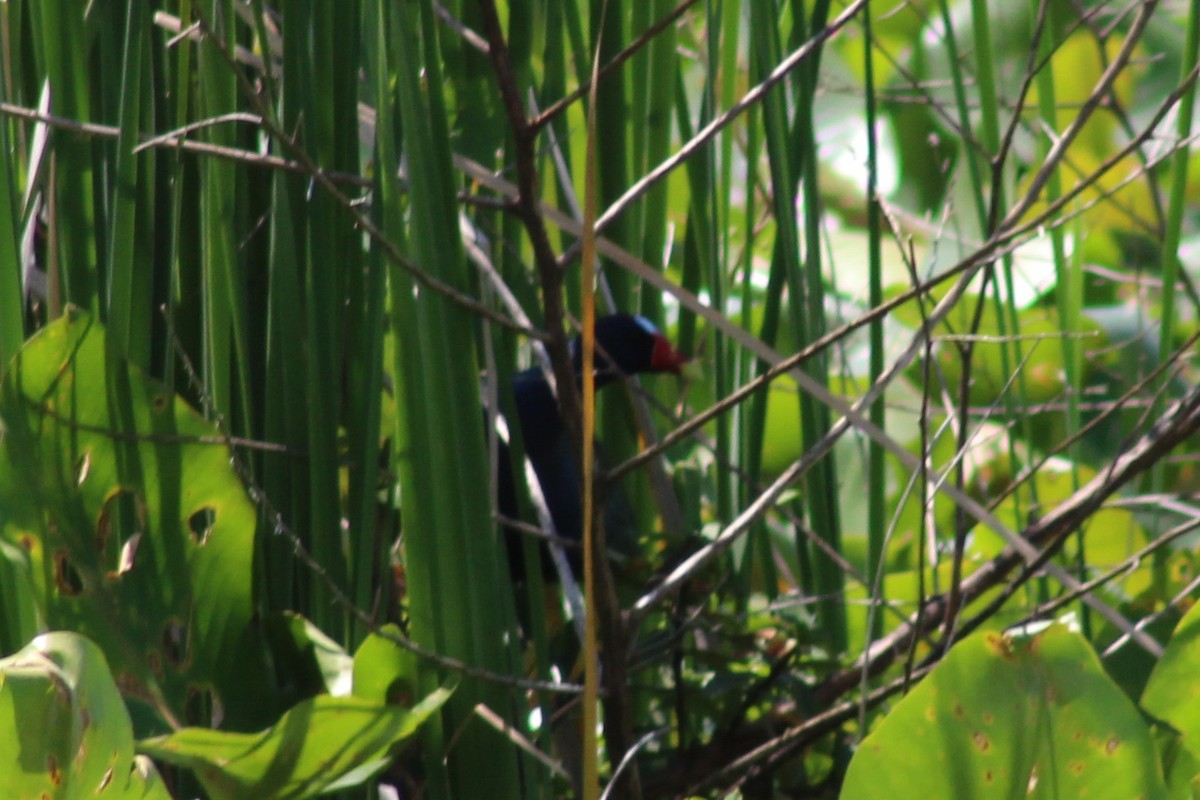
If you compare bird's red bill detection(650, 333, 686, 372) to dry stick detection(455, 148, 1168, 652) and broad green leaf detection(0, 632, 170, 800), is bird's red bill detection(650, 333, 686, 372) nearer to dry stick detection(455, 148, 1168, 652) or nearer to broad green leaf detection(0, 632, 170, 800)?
dry stick detection(455, 148, 1168, 652)

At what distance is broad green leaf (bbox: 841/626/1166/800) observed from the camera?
2.00ft

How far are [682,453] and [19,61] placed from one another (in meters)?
0.51

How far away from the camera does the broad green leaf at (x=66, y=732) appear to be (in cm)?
59

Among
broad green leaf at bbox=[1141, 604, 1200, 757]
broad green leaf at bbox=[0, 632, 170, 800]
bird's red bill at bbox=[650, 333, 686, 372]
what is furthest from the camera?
bird's red bill at bbox=[650, 333, 686, 372]

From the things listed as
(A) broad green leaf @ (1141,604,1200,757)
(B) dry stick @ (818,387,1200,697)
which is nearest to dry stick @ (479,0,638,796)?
(B) dry stick @ (818,387,1200,697)

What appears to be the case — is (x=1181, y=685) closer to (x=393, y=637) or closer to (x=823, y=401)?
(x=823, y=401)

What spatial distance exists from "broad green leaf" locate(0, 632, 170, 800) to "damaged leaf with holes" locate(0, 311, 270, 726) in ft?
0.47

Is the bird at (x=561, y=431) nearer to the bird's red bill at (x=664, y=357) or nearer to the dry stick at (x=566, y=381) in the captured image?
the bird's red bill at (x=664, y=357)

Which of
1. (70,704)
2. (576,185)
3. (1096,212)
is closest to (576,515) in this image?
(576,185)

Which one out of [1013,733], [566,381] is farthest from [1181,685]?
[566,381]

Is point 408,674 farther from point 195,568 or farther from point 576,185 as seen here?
point 576,185

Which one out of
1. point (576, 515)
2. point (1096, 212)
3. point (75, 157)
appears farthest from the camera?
point (1096, 212)

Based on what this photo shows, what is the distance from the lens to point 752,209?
922 millimetres

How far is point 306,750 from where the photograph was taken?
26.2 inches
